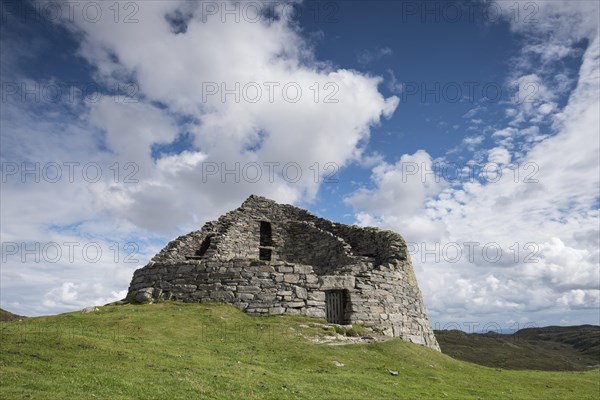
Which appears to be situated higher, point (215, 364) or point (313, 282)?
point (313, 282)

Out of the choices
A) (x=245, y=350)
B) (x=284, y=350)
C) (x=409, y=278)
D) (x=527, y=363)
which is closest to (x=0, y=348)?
(x=245, y=350)

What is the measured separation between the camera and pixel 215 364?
50.8 ft

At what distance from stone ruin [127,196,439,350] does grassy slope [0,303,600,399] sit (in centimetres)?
135

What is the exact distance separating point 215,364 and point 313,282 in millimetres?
10867

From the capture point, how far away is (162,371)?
13.7 metres

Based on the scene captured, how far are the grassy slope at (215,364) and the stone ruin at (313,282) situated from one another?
4.42ft

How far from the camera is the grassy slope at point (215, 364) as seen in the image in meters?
12.3

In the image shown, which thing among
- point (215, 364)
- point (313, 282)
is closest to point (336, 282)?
point (313, 282)

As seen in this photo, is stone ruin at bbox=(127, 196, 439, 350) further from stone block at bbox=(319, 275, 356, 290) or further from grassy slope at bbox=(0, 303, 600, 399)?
grassy slope at bbox=(0, 303, 600, 399)

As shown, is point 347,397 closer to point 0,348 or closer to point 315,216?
point 0,348

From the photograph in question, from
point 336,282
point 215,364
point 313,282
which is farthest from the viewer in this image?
point 336,282

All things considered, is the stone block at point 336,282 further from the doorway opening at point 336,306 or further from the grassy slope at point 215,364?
the grassy slope at point 215,364

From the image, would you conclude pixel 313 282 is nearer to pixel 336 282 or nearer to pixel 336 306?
pixel 336 282

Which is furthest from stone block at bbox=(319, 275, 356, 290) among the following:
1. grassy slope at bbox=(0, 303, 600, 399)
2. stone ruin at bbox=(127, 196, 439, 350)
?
grassy slope at bbox=(0, 303, 600, 399)
